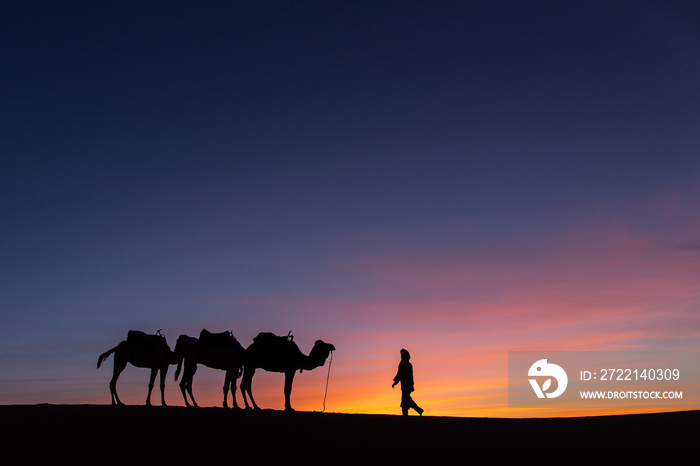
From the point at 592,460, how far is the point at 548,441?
7.03ft

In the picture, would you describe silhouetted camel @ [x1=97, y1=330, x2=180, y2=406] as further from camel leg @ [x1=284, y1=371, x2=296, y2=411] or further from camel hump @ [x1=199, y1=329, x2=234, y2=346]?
camel leg @ [x1=284, y1=371, x2=296, y2=411]

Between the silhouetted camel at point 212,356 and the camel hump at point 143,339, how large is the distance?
2.70 feet

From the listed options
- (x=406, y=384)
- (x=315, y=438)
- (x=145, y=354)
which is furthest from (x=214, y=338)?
(x=315, y=438)

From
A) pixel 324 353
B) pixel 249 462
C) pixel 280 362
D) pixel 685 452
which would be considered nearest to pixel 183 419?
pixel 249 462

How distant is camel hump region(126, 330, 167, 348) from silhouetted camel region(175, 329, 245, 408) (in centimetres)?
82

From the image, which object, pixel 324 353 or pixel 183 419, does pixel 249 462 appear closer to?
pixel 183 419

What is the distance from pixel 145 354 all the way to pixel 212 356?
245 cm

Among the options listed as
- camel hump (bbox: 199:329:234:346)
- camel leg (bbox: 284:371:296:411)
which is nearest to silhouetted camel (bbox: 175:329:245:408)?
camel hump (bbox: 199:329:234:346)

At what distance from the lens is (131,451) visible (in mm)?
13609

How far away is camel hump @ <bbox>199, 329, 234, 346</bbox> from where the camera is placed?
83.2 ft

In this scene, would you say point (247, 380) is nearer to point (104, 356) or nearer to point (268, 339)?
point (268, 339)

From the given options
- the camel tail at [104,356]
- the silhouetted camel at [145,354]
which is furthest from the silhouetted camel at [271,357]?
the camel tail at [104,356]

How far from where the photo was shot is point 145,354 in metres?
25.0

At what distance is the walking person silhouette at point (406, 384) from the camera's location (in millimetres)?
23234
